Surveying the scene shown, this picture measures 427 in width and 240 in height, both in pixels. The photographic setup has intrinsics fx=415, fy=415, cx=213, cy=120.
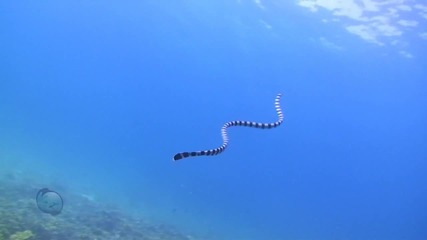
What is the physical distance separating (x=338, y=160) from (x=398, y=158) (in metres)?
15.8

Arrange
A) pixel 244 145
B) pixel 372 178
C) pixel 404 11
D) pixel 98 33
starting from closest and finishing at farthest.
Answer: pixel 404 11 → pixel 98 33 → pixel 244 145 → pixel 372 178

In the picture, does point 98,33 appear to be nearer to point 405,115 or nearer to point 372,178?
point 405,115

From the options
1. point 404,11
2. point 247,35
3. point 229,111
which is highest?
point 229,111

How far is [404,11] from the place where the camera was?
65.6 feet

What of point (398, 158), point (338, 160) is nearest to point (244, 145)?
point (338, 160)

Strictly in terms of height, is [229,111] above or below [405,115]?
above

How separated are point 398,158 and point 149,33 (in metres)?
58.7

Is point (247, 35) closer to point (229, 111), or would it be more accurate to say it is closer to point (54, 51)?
point (229, 111)

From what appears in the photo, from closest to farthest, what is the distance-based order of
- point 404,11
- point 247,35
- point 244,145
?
point 404,11, point 247,35, point 244,145

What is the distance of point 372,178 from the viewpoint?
109 metres

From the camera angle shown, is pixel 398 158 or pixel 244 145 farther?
pixel 244 145

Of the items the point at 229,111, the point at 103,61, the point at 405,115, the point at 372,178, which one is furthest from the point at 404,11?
the point at 372,178

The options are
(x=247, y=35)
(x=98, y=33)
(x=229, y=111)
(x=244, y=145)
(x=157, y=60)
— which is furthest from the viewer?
(x=244, y=145)

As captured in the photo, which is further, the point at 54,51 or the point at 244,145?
the point at 244,145
